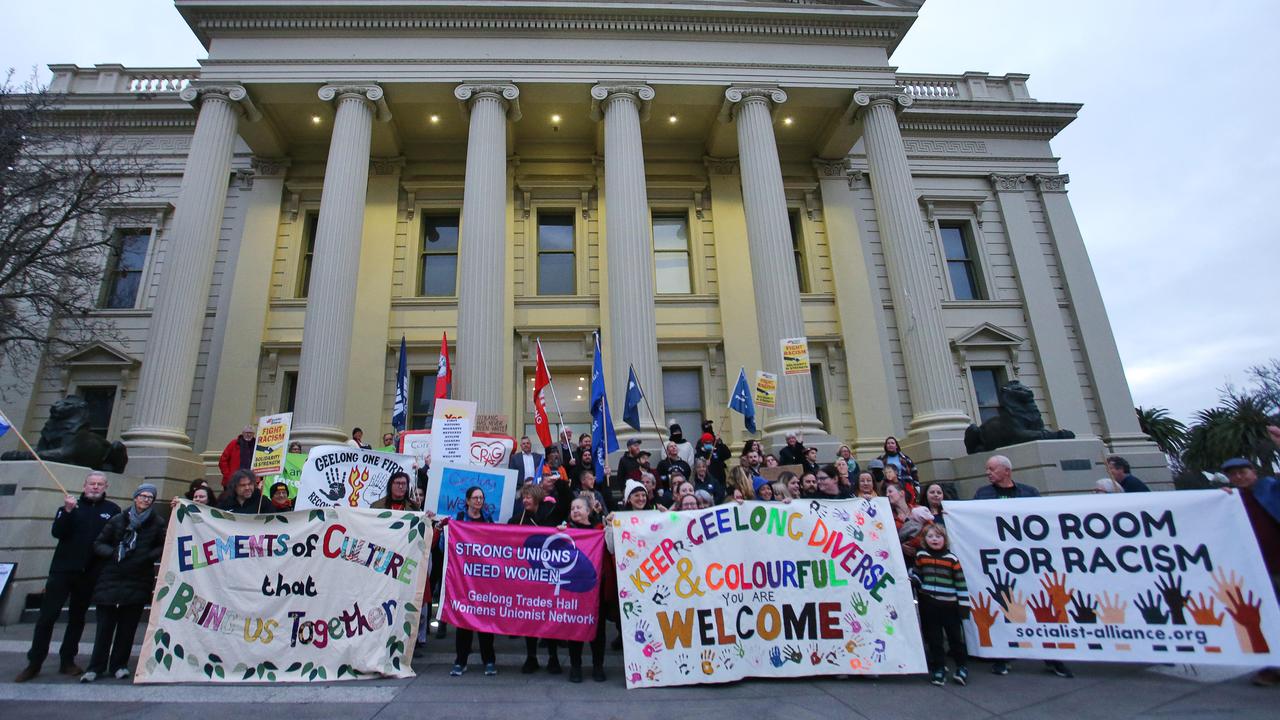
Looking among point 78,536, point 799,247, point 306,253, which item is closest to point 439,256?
point 306,253

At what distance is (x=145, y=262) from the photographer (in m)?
17.0

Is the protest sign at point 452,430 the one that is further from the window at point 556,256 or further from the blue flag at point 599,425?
the window at point 556,256

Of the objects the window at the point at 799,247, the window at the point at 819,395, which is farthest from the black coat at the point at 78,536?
the window at the point at 799,247

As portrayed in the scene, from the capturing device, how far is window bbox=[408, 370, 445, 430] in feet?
51.9

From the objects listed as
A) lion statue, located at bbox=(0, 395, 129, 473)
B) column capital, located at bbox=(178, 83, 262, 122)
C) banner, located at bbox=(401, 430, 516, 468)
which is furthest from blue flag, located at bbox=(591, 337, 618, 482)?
column capital, located at bbox=(178, 83, 262, 122)

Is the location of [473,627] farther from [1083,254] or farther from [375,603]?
[1083,254]

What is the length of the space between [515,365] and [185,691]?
11.5m

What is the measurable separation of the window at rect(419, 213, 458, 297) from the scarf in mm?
11728

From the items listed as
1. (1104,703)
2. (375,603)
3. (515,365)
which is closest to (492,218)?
(515,365)

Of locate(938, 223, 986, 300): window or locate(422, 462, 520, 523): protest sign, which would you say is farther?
locate(938, 223, 986, 300): window

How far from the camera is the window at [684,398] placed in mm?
16594

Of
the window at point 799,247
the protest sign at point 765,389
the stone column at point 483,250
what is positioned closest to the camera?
the protest sign at point 765,389

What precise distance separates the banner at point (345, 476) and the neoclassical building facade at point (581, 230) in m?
3.91

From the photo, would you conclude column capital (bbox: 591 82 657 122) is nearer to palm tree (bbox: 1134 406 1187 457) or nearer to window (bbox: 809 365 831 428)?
window (bbox: 809 365 831 428)
